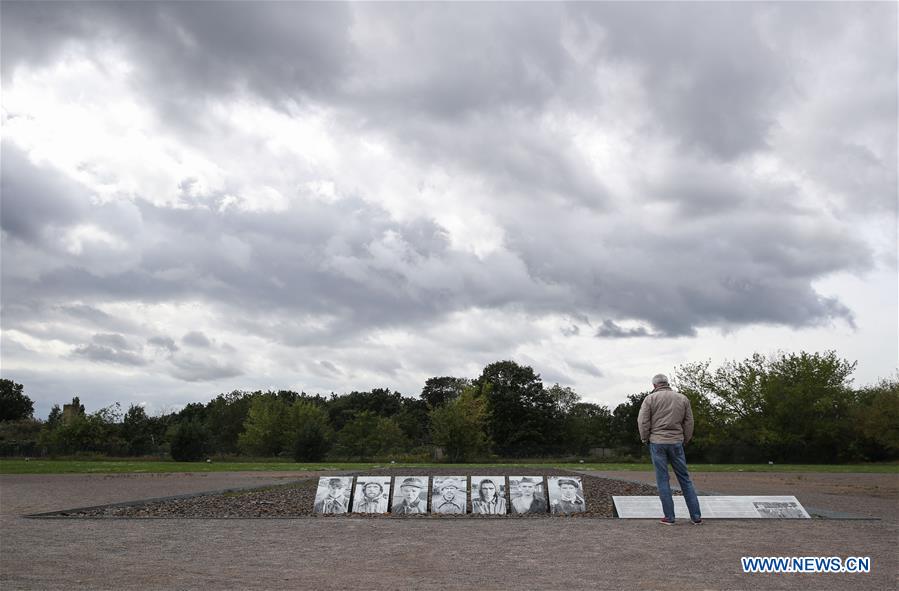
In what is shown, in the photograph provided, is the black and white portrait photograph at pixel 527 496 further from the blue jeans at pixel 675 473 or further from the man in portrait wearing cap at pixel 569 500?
the blue jeans at pixel 675 473

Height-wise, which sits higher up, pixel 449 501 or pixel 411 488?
pixel 411 488

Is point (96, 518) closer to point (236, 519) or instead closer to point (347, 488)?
point (236, 519)

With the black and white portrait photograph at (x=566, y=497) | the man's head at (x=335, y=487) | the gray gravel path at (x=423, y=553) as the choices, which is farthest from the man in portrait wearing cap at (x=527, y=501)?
the man's head at (x=335, y=487)

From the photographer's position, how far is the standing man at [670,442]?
10734mm

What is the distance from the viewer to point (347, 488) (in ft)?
43.9

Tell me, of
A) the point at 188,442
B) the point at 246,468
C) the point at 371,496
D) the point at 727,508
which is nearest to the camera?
the point at 727,508

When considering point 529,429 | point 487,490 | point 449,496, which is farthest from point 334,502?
point 529,429

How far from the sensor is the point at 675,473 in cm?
1078

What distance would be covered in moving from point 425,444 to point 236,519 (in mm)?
52974

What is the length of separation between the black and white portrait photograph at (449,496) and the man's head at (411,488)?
29 centimetres

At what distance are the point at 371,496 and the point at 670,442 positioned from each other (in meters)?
5.29

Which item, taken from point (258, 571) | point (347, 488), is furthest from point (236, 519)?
point (258, 571)

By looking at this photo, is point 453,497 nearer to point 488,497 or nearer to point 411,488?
point 488,497

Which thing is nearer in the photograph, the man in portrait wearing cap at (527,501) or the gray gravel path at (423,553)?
the gray gravel path at (423,553)
